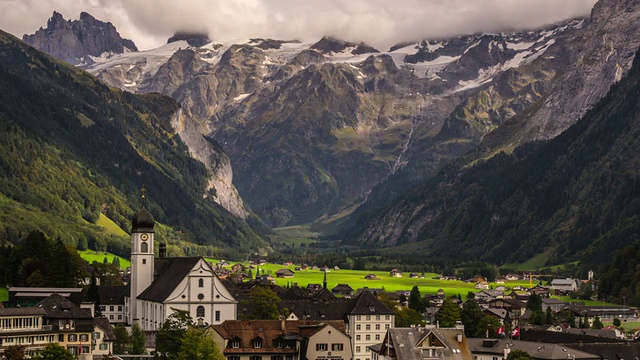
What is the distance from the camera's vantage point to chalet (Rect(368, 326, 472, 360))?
143 m

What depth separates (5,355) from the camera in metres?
140

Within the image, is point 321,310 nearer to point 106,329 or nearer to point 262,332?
point 262,332

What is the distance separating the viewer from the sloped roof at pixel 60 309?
509 feet

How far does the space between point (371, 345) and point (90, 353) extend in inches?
1633

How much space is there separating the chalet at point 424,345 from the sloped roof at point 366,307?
3502 centimetres

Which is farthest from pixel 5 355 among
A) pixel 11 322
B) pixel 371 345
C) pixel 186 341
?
pixel 371 345

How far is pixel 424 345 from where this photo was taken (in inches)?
5659

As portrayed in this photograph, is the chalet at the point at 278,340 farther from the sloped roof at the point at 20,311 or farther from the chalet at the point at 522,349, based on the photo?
the sloped roof at the point at 20,311

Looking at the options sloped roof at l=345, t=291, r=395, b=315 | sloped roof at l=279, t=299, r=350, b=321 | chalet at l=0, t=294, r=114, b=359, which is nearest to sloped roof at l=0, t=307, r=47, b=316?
chalet at l=0, t=294, r=114, b=359

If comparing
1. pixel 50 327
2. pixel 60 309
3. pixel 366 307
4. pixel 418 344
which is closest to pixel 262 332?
pixel 418 344

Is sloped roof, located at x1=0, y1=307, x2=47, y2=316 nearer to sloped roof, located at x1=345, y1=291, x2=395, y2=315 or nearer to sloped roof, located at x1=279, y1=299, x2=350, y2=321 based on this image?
sloped roof, located at x1=279, y1=299, x2=350, y2=321

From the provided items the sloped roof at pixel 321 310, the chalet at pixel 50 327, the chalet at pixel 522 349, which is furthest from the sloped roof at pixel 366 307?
the chalet at pixel 50 327

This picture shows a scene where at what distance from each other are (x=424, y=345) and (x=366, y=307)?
133ft

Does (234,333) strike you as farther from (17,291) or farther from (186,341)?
(17,291)
